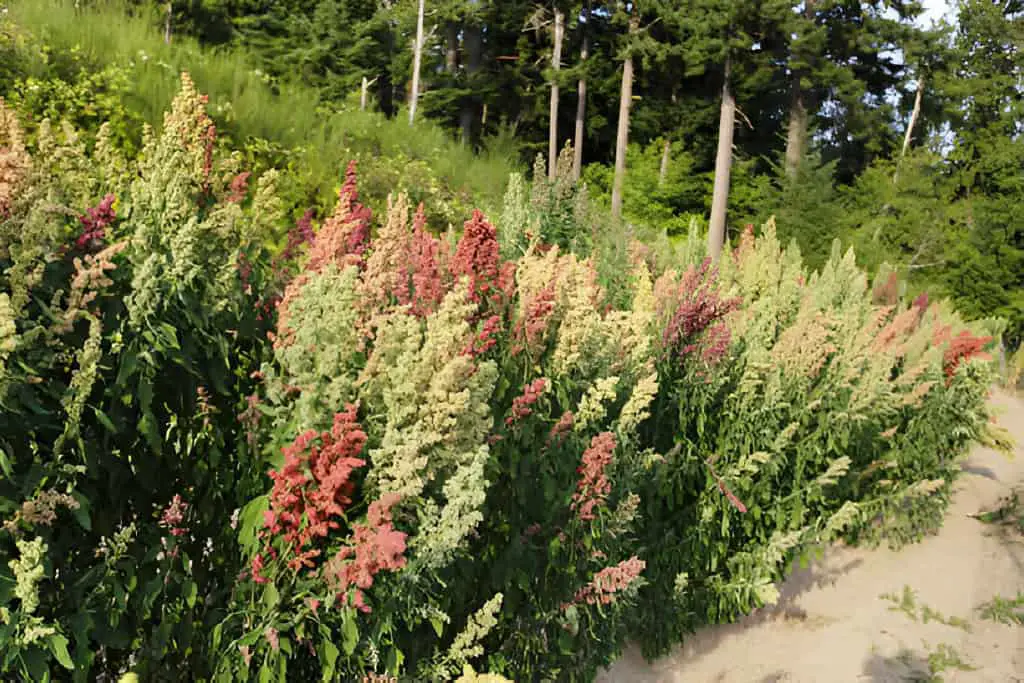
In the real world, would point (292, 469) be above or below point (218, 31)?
below

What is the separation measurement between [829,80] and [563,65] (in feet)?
33.3

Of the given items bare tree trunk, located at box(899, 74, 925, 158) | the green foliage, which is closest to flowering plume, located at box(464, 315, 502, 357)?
the green foliage

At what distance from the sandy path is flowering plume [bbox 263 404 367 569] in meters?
2.40

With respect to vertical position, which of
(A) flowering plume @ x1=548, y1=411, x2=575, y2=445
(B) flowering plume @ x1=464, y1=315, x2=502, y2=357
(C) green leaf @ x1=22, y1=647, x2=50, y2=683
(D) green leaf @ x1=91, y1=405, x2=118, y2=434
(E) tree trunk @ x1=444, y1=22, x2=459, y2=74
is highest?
(E) tree trunk @ x1=444, y1=22, x2=459, y2=74

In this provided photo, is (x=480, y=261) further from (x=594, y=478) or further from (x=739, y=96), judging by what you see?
(x=739, y=96)

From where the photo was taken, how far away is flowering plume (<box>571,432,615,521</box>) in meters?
3.10

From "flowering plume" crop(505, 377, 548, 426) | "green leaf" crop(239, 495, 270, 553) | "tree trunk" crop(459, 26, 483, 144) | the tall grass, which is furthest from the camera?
"tree trunk" crop(459, 26, 483, 144)

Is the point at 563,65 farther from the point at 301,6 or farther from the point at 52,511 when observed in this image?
the point at 52,511

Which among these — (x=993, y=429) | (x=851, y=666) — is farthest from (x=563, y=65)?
(x=851, y=666)

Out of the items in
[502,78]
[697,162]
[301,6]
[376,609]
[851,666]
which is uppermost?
[301,6]

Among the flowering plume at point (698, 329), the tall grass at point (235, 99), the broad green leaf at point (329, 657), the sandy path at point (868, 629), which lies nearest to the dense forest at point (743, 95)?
the tall grass at point (235, 99)

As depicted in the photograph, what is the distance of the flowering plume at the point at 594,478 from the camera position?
10.2 ft

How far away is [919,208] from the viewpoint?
23.2 metres

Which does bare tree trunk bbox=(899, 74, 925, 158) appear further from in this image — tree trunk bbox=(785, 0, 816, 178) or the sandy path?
the sandy path
